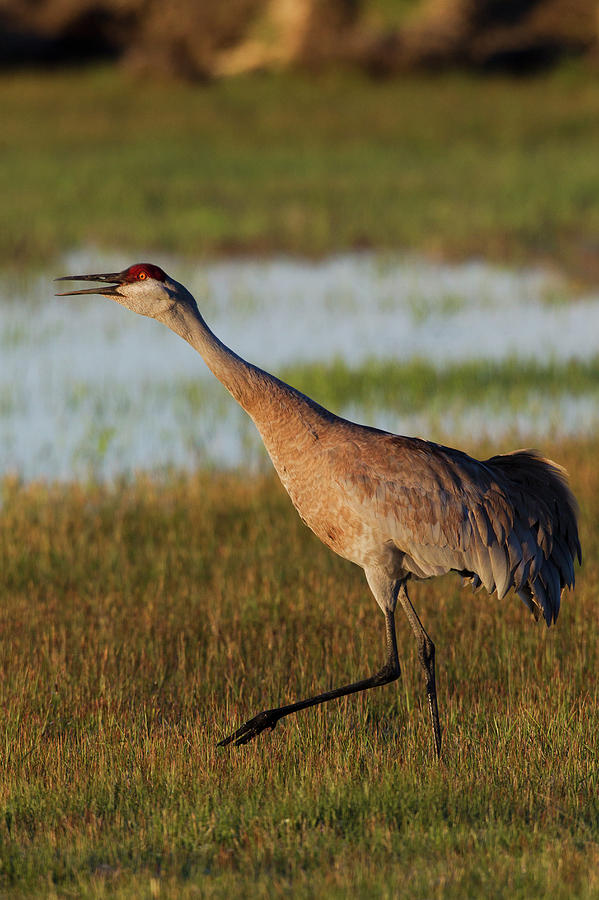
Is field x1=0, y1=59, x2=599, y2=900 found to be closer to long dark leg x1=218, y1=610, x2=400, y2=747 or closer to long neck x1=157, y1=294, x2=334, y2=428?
long dark leg x1=218, y1=610, x2=400, y2=747

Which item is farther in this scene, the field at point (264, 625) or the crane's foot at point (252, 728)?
the crane's foot at point (252, 728)

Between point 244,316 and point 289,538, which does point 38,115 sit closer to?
point 244,316

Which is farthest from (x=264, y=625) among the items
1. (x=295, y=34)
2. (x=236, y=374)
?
(x=295, y=34)

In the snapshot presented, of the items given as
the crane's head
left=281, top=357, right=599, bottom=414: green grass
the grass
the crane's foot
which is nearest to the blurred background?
left=281, top=357, right=599, bottom=414: green grass

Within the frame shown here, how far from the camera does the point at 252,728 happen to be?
5.29 meters

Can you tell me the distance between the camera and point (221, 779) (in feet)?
15.8

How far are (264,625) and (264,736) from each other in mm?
1498

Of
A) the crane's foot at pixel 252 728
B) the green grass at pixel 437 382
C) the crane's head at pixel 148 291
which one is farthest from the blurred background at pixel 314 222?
the crane's foot at pixel 252 728

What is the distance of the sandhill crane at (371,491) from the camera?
5207 millimetres

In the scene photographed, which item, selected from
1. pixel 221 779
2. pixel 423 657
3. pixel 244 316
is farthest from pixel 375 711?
pixel 244 316

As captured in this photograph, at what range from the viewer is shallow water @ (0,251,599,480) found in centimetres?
1082

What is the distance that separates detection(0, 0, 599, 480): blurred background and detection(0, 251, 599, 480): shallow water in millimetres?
41

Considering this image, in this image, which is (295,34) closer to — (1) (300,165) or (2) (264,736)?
(1) (300,165)

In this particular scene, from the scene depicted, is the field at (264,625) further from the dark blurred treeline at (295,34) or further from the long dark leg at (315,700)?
the dark blurred treeline at (295,34)
